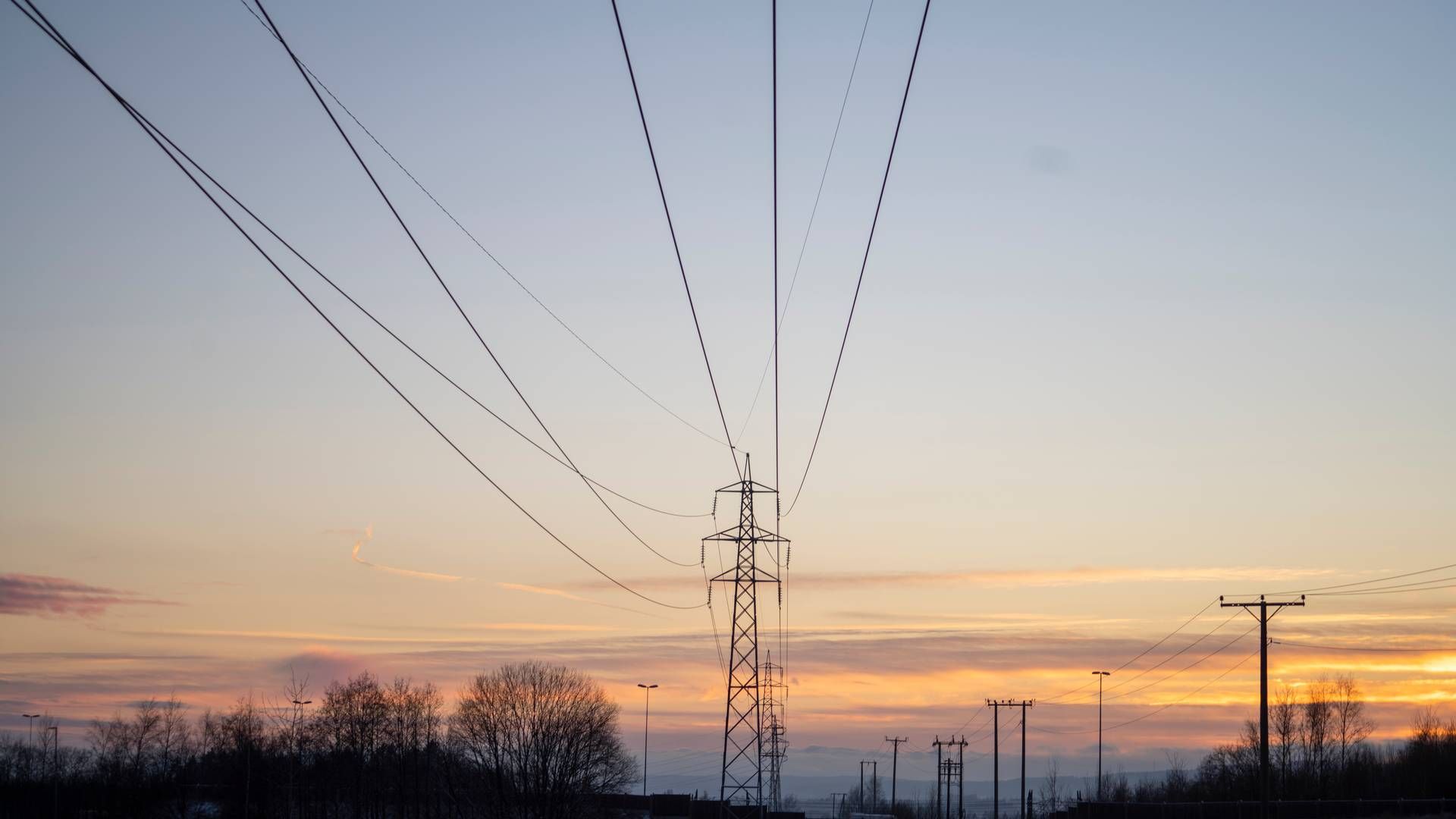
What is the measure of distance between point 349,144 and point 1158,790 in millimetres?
144923

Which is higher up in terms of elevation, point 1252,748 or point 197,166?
point 197,166

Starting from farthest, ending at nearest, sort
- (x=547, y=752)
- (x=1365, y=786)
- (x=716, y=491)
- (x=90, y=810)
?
(x=90, y=810) → (x=1365, y=786) → (x=547, y=752) → (x=716, y=491)

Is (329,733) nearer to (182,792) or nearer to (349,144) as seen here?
(182,792)

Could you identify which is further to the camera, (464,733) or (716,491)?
(464,733)

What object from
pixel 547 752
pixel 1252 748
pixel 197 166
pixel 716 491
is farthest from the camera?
pixel 1252 748

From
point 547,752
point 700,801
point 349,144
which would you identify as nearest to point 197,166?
point 349,144

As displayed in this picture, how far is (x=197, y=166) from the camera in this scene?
12.9m

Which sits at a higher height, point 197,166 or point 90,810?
point 197,166

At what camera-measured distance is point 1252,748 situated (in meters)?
136

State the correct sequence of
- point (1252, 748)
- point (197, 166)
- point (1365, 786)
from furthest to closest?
point (1252, 748), point (1365, 786), point (197, 166)

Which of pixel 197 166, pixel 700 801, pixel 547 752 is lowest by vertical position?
pixel 700 801

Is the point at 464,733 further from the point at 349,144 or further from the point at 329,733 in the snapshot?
the point at 349,144

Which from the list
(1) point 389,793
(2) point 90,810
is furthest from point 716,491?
(2) point 90,810

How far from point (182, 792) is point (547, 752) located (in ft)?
150
